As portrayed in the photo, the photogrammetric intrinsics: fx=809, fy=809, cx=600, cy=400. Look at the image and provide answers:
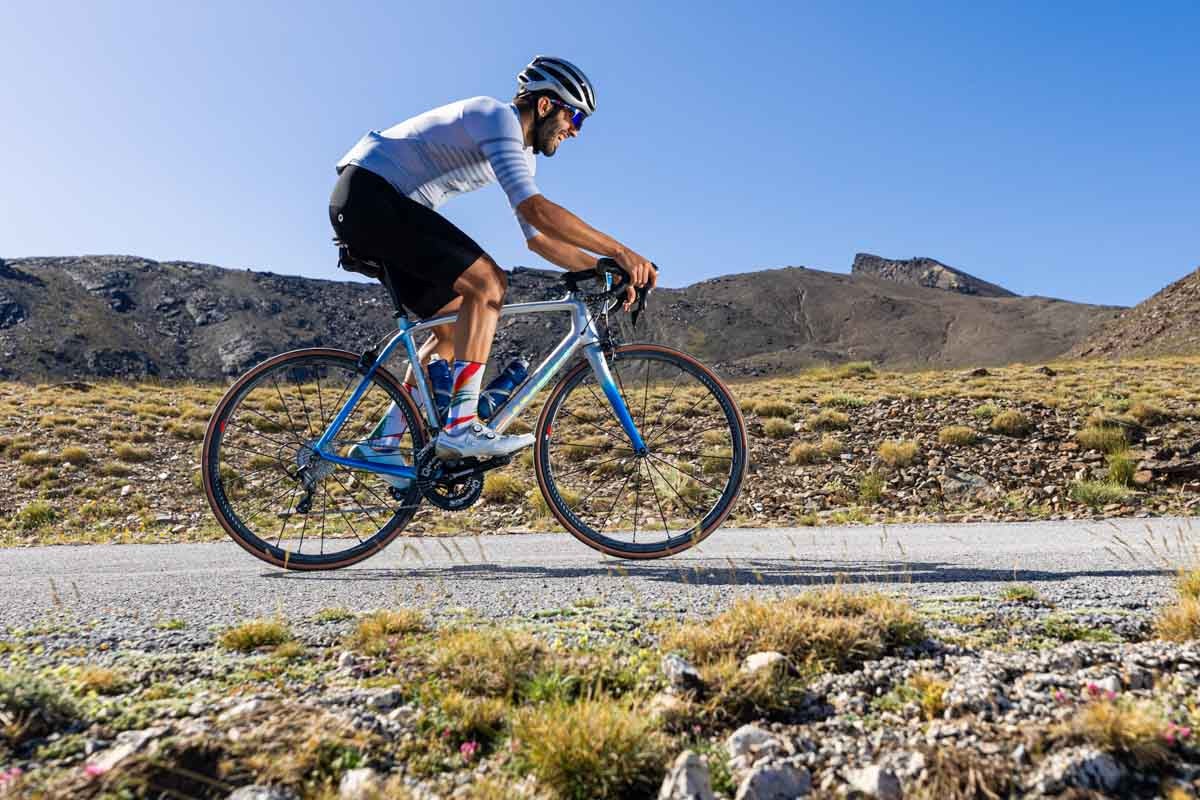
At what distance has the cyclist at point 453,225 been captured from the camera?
4.04 meters

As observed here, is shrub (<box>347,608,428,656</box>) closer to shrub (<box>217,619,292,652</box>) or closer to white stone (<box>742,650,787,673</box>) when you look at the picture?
shrub (<box>217,619,292,652</box>)

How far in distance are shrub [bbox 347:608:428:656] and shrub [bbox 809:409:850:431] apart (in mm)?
10217

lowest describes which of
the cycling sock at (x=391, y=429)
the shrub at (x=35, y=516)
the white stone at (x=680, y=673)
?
the white stone at (x=680, y=673)

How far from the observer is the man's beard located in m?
4.36

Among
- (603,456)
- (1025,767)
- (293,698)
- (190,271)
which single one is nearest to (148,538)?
(603,456)

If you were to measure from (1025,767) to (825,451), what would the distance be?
941 centimetres

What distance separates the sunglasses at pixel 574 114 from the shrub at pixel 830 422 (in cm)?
856

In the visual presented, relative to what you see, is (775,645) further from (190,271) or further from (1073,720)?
(190,271)

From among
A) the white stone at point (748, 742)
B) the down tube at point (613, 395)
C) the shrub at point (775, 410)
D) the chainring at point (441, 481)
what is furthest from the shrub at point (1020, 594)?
the shrub at point (775, 410)

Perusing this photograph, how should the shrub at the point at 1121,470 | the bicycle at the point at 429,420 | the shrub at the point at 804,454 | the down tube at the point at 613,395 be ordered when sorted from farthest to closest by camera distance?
the shrub at the point at 804,454 < the shrub at the point at 1121,470 < the down tube at the point at 613,395 < the bicycle at the point at 429,420

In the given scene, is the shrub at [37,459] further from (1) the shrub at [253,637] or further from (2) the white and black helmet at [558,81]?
(1) the shrub at [253,637]

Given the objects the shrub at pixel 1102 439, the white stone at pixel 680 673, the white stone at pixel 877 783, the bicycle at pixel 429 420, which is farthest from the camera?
the shrub at pixel 1102 439

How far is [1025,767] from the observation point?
1.53 meters

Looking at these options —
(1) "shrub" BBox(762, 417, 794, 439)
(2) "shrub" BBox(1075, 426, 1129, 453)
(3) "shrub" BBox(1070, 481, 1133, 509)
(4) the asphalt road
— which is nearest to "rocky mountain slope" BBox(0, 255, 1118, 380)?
(1) "shrub" BBox(762, 417, 794, 439)
